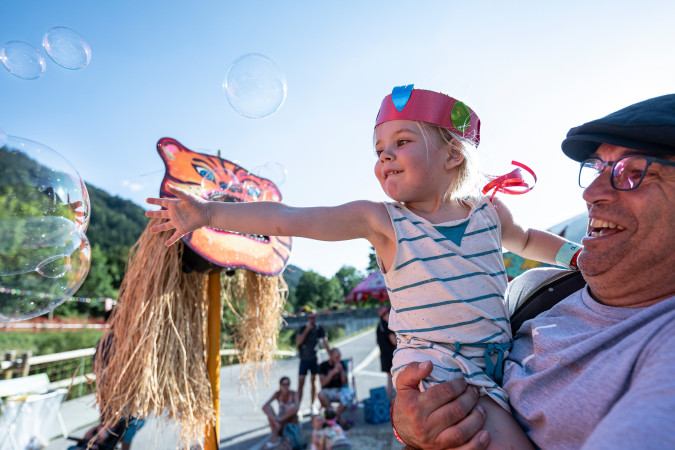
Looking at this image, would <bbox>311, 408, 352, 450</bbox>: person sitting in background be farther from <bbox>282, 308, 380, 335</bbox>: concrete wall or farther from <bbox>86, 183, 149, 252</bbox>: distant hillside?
<bbox>86, 183, 149, 252</bbox>: distant hillside

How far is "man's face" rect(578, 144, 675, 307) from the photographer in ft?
3.07

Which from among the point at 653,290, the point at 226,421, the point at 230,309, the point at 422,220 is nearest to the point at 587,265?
the point at 653,290

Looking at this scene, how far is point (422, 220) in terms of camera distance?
145 cm

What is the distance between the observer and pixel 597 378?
2.93 ft

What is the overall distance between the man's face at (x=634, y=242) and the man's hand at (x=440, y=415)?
0.44 m

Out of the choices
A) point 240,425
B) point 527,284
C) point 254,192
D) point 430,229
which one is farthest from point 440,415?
point 240,425

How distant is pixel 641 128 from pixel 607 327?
459mm

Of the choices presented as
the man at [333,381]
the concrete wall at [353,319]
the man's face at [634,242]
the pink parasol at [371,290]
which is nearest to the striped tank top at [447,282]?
the man's face at [634,242]

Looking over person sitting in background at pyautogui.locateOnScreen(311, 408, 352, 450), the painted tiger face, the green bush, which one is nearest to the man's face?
the painted tiger face

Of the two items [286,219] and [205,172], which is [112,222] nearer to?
[205,172]

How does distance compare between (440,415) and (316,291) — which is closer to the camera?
(440,415)

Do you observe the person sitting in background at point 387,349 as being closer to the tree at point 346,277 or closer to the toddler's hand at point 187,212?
the toddler's hand at point 187,212

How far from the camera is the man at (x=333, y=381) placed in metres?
6.77

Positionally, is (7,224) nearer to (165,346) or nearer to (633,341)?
(165,346)
